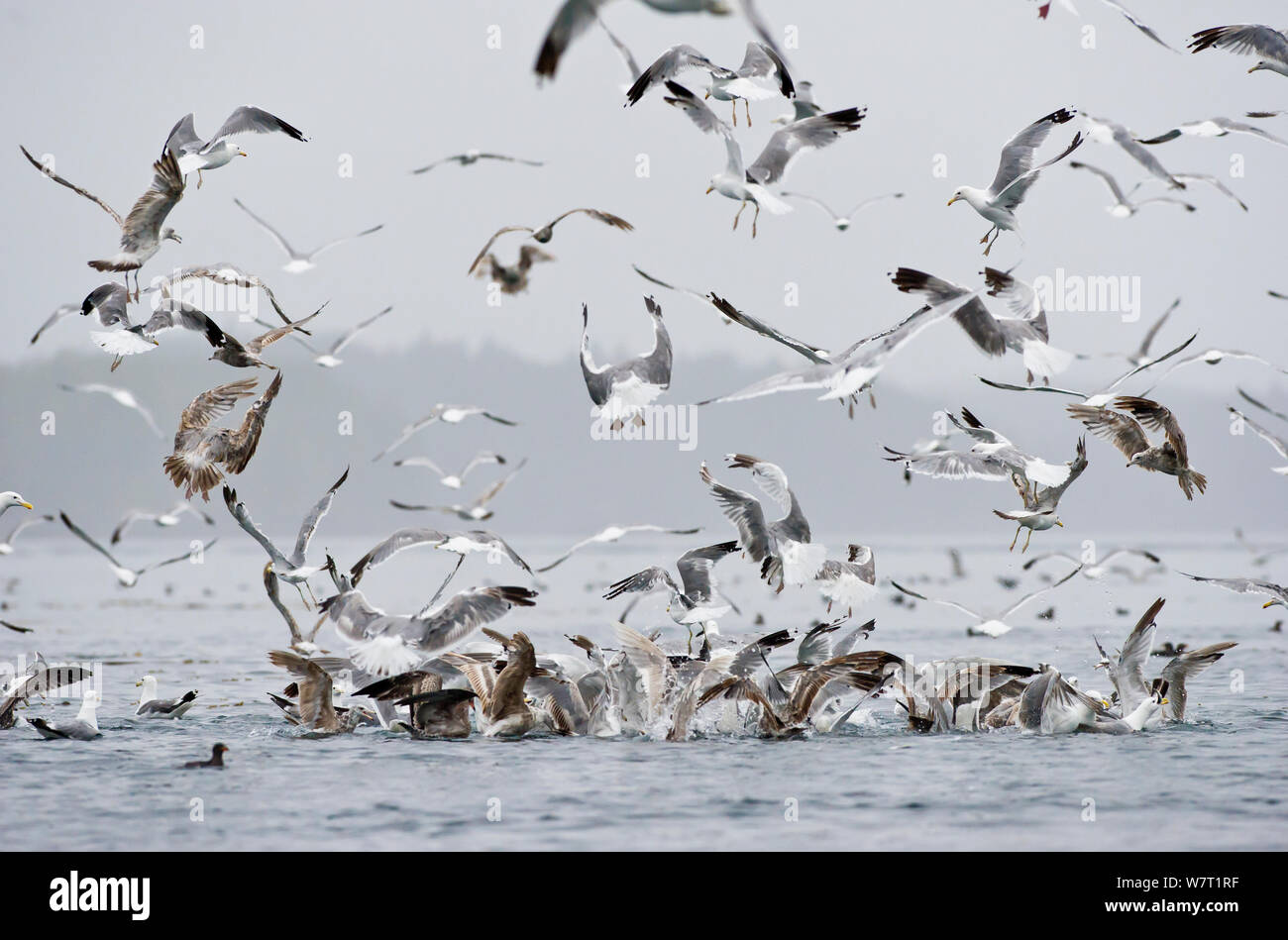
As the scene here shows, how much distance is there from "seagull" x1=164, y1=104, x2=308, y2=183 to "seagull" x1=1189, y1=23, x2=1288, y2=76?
980 centimetres

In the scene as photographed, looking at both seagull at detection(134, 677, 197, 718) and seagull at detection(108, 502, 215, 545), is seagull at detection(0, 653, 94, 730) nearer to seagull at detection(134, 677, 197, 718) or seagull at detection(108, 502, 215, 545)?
seagull at detection(134, 677, 197, 718)

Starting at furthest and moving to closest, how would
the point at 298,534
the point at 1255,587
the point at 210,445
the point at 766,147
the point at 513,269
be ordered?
the point at 513,269 < the point at 766,147 < the point at 1255,587 < the point at 210,445 < the point at 298,534

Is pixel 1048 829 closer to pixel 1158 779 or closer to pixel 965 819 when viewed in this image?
pixel 965 819

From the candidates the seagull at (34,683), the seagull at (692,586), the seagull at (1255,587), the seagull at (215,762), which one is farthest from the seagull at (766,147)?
the seagull at (34,683)

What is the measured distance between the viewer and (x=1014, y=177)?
1429 cm

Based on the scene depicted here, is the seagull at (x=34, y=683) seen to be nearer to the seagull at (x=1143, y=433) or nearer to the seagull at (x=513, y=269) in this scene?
the seagull at (x=513, y=269)

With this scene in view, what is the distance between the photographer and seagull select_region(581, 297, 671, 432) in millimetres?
13789

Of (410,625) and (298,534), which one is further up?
(298,534)

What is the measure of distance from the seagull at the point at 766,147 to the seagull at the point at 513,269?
4.55 m

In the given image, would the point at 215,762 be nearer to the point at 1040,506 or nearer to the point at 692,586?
the point at 692,586

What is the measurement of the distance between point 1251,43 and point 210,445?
464 inches

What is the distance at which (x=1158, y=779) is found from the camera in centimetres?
1162

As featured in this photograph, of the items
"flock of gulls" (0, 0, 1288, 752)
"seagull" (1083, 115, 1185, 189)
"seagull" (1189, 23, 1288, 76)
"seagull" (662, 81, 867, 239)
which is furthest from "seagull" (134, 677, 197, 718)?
"seagull" (1189, 23, 1288, 76)

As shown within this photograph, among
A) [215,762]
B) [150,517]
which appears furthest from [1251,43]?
[150,517]
